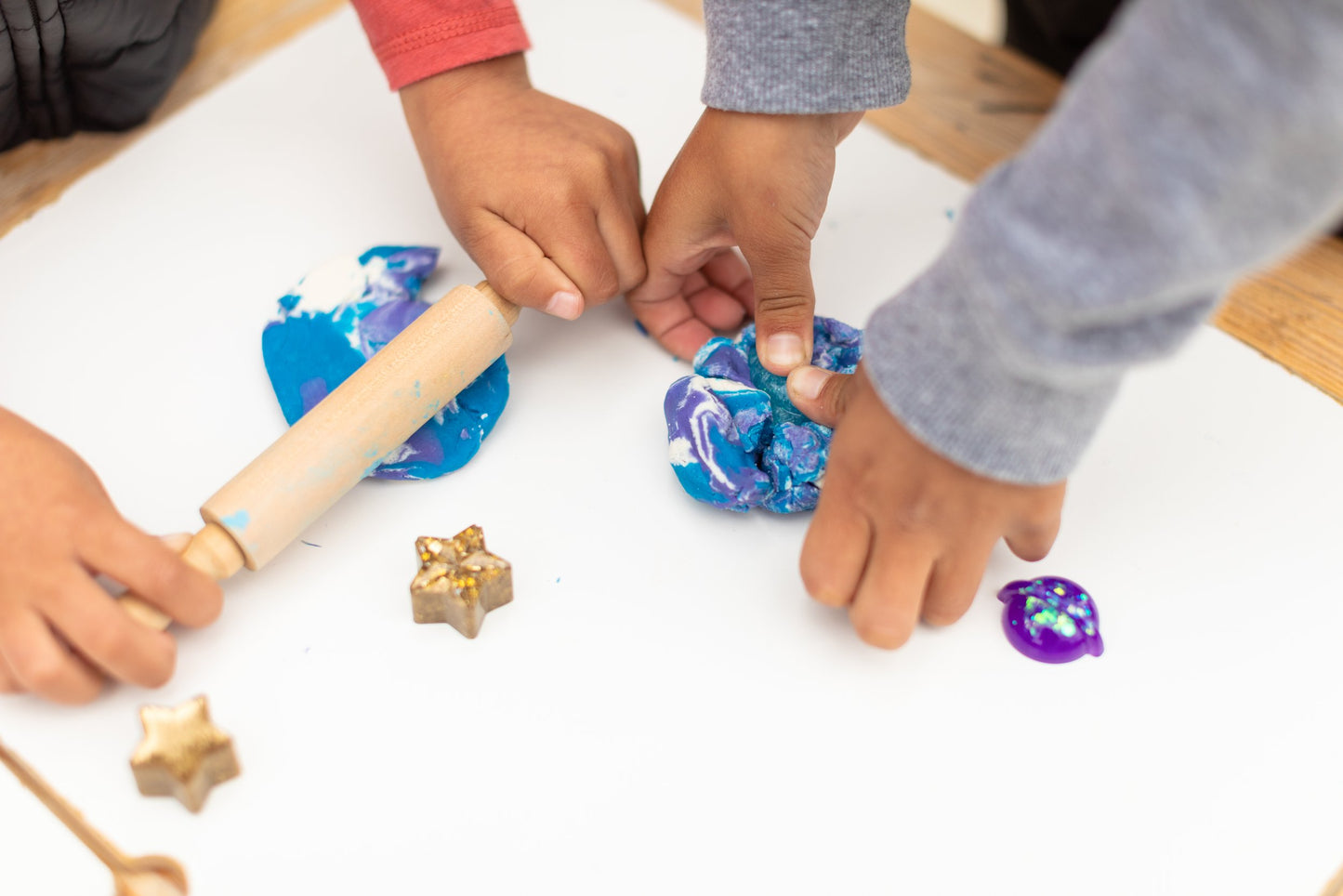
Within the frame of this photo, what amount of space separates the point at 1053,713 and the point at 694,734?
0.25 m

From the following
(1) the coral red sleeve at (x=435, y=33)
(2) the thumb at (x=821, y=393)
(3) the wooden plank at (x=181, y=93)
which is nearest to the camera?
(2) the thumb at (x=821, y=393)

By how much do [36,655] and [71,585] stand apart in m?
0.05

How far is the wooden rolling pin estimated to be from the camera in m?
0.71

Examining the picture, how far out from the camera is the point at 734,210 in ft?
2.71

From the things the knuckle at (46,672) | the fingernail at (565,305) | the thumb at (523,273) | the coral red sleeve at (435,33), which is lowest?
the knuckle at (46,672)

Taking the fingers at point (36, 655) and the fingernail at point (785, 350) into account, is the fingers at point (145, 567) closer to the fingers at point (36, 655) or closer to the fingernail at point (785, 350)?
the fingers at point (36, 655)

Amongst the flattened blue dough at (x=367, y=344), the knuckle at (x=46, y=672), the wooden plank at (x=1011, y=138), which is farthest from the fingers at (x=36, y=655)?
the wooden plank at (x=1011, y=138)

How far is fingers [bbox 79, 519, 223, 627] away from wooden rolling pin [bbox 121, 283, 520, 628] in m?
0.02

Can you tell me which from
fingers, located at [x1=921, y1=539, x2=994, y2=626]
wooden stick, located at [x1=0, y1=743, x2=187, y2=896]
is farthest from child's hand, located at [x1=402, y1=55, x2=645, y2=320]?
wooden stick, located at [x1=0, y1=743, x2=187, y2=896]

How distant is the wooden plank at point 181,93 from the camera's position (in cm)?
101

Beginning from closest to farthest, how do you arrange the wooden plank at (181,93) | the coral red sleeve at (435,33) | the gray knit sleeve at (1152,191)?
the gray knit sleeve at (1152,191) → the coral red sleeve at (435,33) → the wooden plank at (181,93)

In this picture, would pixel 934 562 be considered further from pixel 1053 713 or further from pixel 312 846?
pixel 312 846

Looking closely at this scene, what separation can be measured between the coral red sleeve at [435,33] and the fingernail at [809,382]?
1.31ft

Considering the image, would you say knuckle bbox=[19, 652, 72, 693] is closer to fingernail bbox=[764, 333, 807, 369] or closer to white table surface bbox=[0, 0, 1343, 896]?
white table surface bbox=[0, 0, 1343, 896]
